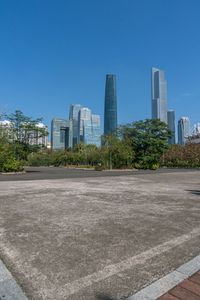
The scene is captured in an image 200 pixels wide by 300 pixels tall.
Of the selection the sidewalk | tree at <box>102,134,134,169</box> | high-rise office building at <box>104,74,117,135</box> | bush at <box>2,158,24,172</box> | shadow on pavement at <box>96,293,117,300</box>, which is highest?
high-rise office building at <box>104,74,117,135</box>

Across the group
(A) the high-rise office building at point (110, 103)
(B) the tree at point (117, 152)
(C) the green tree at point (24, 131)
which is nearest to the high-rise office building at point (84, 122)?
(A) the high-rise office building at point (110, 103)

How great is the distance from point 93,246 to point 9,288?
1.25 m

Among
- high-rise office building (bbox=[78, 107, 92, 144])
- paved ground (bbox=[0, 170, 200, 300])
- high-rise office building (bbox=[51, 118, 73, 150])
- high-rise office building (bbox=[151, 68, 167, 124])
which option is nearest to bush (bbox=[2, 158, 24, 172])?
paved ground (bbox=[0, 170, 200, 300])

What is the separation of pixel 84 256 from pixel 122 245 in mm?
602

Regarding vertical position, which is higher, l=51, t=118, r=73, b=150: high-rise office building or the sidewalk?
l=51, t=118, r=73, b=150: high-rise office building

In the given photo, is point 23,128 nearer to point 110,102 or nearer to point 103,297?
point 103,297

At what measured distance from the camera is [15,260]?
2.92m

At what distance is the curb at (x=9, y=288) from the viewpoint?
218cm

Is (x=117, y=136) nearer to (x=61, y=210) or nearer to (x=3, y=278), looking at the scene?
(x=61, y=210)

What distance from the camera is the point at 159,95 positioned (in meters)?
147

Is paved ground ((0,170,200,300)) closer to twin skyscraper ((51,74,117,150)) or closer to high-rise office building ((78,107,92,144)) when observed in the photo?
twin skyscraper ((51,74,117,150))

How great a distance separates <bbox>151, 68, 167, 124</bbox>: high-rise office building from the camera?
13774 centimetres

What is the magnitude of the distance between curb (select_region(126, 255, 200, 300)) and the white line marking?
15.4 inches

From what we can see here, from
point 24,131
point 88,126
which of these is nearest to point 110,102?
point 88,126
